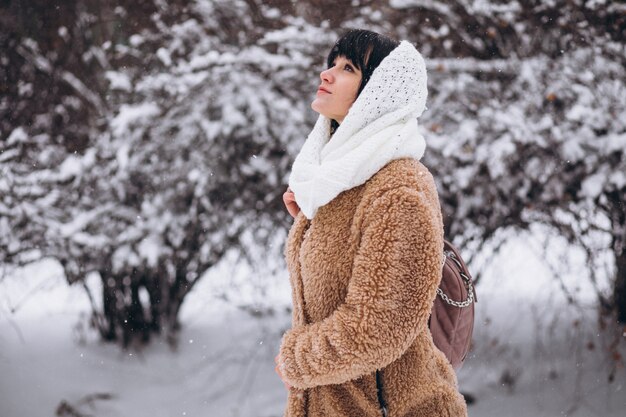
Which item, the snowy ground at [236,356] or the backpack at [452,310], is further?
the snowy ground at [236,356]

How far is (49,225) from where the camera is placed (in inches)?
136

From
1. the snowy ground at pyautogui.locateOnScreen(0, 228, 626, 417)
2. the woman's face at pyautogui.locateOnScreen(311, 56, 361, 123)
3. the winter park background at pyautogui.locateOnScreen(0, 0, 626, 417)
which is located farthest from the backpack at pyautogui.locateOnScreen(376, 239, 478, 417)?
the snowy ground at pyautogui.locateOnScreen(0, 228, 626, 417)

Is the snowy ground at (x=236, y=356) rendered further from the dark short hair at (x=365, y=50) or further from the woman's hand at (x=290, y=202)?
the dark short hair at (x=365, y=50)

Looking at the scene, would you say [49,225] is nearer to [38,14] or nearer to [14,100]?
[14,100]

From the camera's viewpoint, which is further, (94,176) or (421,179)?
(94,176)

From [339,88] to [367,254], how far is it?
434 mm

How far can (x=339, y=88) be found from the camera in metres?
1.39

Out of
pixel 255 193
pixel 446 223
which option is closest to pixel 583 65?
pixel 446 223

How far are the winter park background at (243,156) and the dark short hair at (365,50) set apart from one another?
81.2 inches

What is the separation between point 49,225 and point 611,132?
3256mm

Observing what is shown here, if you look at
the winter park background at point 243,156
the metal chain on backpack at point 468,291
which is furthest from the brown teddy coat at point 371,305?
the winter park background at point 243,156

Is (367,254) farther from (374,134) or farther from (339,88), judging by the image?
(339,88)

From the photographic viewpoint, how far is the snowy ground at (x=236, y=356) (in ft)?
11.4

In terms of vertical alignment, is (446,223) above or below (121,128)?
below
